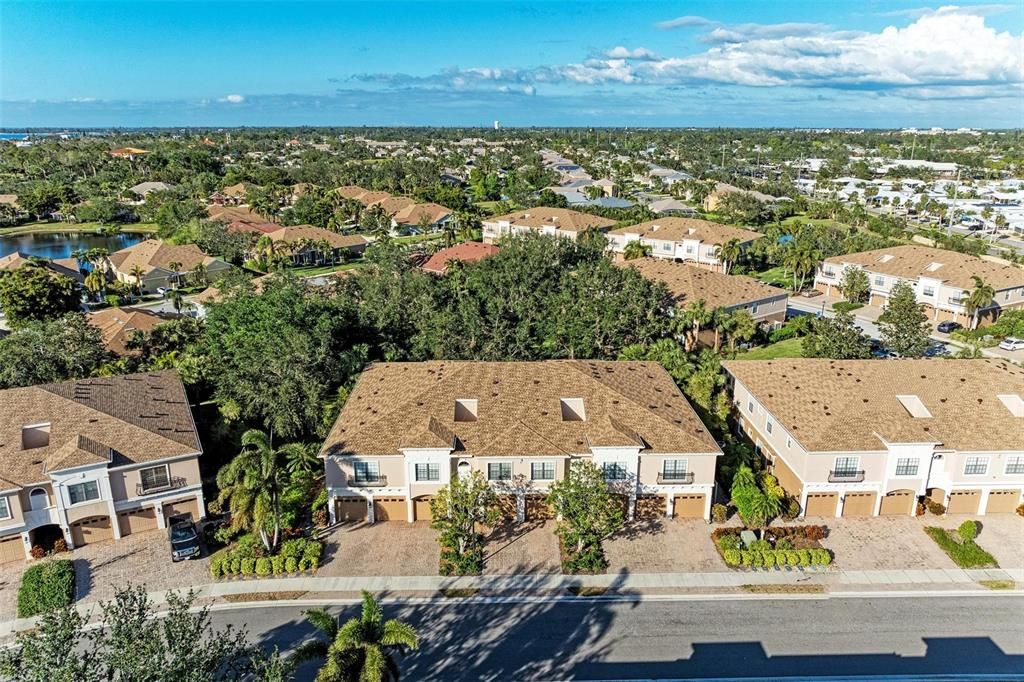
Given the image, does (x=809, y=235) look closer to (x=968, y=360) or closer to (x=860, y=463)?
(x=968, y=360)

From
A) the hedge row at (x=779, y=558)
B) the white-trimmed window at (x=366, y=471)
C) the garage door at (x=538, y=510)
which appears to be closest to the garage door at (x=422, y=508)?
the white-trimmed window at (x=366, y=471)

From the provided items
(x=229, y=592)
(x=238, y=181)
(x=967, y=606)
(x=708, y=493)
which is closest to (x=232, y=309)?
(x=229, y=592)

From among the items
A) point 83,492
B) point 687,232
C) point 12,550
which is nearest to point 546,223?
point 687,232

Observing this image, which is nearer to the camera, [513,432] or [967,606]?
[967,606]

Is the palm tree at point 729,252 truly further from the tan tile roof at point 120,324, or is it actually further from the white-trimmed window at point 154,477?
the white-trimmed window at point 154,477

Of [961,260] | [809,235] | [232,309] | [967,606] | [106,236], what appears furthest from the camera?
[106,236]

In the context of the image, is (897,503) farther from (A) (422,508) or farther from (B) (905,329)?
(A) (422,508)

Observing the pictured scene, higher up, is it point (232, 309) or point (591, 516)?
point (232, 309)
